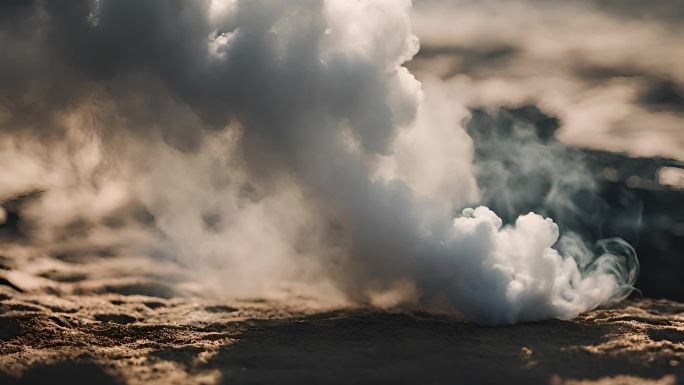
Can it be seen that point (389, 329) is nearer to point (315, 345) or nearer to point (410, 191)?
point (315, 345)

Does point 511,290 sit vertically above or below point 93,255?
below

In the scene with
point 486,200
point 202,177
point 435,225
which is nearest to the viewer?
point 435,225

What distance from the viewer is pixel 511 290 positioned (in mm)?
Answer: 9188

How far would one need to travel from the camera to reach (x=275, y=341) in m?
8.49

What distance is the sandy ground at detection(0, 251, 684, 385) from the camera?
727 cm

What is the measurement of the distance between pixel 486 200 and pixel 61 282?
7884 millimetres

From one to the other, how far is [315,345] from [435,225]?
8.49 feet

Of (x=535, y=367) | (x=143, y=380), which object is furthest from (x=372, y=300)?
(x=143, y=380)

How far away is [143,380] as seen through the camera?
23.3 feet

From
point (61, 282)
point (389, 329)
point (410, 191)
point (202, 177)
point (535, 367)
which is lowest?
point (535, 367)

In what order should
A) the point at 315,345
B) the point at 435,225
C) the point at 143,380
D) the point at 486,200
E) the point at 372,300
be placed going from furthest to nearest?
the point at 486,200 < the point at 372,300 < the point at 435,225 < the point at 315,345 < the point at 143,380

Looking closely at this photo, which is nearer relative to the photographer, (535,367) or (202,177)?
(535,367)

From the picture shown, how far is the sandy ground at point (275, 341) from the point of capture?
7270 millimetres

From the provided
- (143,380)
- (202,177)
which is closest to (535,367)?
(143,380)
